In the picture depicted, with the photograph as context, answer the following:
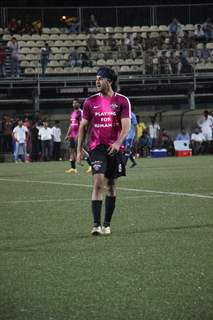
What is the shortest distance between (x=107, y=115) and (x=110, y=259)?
281 cm

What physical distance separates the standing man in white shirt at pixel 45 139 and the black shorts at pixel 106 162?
27.9 metres

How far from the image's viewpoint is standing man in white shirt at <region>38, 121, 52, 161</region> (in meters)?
39.7

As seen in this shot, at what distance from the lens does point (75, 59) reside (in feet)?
146

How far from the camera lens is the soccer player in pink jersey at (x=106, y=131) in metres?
11.2

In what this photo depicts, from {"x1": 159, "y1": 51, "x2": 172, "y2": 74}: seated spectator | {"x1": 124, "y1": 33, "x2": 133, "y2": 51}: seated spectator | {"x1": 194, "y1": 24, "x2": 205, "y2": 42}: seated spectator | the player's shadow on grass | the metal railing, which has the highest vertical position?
the metal railing

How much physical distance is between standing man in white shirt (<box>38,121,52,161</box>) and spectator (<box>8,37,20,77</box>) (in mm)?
3699

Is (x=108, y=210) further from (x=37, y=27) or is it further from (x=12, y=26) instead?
(x=37, y=27)

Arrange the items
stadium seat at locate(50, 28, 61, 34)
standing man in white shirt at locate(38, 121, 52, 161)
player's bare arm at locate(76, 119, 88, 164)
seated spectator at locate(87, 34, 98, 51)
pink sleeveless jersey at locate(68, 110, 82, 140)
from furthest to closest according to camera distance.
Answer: stadium seat at locate(50, 28, 61, 34)
seated spectator at locate(87, 34, 98, 51)
standing man in white shirt at locate(38, 121, 52, 161)
pink sleeveless jersey at locate(68, 110, 82, 140)
player's bare arm at locate(76, 119, 88, 164)

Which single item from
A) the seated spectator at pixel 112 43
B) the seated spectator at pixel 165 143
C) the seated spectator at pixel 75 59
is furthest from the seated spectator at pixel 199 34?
the seated spectator at pixel 165 143

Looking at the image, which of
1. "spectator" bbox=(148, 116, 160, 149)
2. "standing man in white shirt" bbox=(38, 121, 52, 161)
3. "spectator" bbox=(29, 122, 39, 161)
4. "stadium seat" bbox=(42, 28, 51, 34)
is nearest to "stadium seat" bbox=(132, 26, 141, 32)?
"stadium seat" bbox=(42, 28, 51, 34)

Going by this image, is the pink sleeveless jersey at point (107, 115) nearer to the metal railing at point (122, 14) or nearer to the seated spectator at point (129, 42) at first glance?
the seated spectator at point (129, 42)

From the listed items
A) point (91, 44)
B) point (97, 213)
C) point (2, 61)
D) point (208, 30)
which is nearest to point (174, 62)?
point (208, 30)

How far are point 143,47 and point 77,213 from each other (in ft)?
108

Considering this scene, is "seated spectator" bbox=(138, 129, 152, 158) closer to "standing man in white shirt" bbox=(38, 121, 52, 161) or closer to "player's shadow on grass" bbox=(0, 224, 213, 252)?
"standing man in white shirt" bbox=(38, 121, 52, 161)
